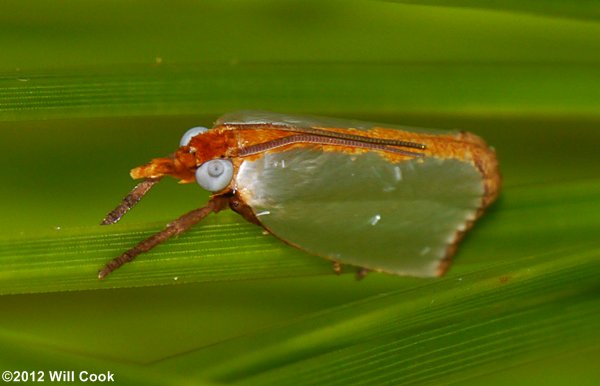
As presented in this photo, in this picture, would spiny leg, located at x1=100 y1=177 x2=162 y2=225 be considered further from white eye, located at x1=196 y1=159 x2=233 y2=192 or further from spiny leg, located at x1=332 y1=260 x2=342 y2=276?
spiny leg, located at x1=332 y1=260 x2=342 y2=276

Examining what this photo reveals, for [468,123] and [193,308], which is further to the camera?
[468,123]

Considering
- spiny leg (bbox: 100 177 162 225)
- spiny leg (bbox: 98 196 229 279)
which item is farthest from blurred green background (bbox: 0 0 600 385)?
spiny leg (bbox: 100 177 162 225)

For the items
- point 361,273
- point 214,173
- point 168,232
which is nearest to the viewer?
point 168,232

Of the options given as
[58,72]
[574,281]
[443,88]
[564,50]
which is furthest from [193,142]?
[564,50]

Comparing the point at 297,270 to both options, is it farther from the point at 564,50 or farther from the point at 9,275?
the point at 564,50

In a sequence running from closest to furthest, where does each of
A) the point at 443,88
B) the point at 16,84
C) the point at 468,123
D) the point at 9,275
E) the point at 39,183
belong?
the point at 9,275, the point at 16,84, the point at 443,88, the point at 39,183, the point at 468,123

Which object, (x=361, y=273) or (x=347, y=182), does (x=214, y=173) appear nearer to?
(x=347, y=182)

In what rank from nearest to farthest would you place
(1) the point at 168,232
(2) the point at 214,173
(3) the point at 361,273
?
(1) the point at 168,232 → (2) the point at 214,173 → (3) the point at 361,273

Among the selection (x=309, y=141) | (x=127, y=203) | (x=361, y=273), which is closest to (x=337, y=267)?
(x=361, y=273)
